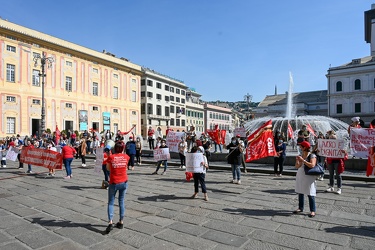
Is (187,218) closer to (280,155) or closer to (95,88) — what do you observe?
(280,155)

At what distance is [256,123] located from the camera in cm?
2917

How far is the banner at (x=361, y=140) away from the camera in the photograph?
36.7 ft

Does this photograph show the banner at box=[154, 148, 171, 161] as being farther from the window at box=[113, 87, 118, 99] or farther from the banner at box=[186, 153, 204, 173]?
the window at box=[113, 87, 118, 99]

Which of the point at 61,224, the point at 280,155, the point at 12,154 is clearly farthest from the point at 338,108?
the point at 61,224

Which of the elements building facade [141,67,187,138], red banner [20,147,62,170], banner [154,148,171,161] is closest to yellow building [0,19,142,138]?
building facade [141,67,187,138]

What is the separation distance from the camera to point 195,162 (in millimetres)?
7492

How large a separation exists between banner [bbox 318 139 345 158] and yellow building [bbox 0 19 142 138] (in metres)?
26.2

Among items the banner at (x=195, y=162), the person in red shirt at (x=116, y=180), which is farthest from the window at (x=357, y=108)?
the person in red shirt at (x=116, y=180)

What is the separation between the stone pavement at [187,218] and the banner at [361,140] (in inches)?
105

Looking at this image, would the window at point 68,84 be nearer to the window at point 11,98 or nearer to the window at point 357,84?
the window at point 11,98

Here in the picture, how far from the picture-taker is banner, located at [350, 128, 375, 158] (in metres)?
11.2

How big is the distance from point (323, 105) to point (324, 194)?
2668 inches

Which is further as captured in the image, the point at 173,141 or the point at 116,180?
the point at 173,141

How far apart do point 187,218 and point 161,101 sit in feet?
195
